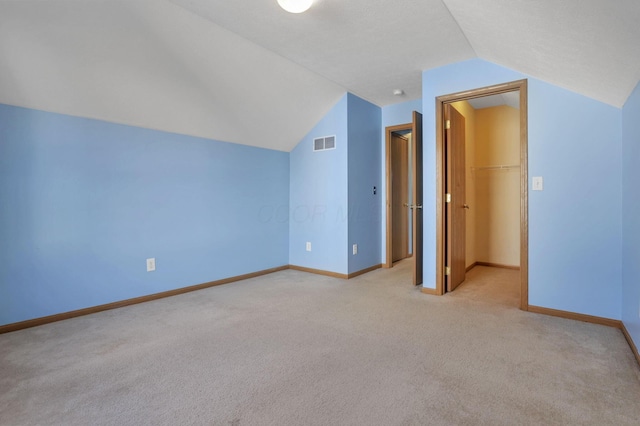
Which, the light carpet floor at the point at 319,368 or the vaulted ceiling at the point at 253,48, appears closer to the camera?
the light carpet floor at the point at 319,368

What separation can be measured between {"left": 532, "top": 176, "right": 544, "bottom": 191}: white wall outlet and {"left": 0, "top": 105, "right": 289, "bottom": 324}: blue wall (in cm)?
298

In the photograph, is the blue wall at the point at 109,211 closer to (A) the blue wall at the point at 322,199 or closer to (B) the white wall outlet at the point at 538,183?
(A) the blue wall at the point at 322,199

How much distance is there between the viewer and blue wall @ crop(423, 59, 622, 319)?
7.79 feet

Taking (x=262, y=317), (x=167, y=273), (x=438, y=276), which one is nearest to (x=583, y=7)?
(x=438, y=276)

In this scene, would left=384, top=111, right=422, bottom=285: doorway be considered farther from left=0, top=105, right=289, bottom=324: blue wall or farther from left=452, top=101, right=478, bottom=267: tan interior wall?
left=0, top=105, right=289, bottom=324: blue wall

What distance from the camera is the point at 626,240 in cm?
219

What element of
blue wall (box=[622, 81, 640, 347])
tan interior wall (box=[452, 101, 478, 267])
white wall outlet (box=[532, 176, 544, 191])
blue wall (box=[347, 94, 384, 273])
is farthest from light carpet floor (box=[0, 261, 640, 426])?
tan interior wall (box=[452, 101, 478, 267])

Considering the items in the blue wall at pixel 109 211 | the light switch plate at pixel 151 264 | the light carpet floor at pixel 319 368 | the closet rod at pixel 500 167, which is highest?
the closet rod at pixel 500 167

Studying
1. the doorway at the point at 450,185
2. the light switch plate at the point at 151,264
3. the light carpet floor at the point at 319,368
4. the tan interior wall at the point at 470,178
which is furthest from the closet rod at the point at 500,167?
the light switch plate at the point at 151,264

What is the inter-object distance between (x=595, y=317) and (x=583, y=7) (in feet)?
7.20

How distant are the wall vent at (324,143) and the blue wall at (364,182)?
0.79ft

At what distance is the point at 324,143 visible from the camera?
416 centimetres

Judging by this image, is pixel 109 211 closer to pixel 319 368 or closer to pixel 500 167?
pixel 319 368

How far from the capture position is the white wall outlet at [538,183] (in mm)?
2658
